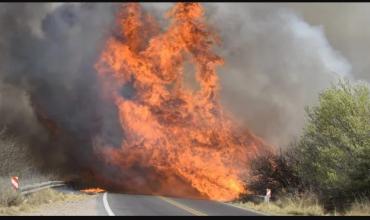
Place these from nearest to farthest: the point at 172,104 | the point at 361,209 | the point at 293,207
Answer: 1. the point at 361,209
2. the point at 293,207
3. the point at 172,104

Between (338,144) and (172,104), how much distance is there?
1837 cm

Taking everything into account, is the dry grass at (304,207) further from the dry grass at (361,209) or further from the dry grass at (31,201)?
the dry grass at (31,201)

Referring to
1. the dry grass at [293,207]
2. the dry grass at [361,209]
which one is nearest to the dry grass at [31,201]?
the dry grass at [293,207]

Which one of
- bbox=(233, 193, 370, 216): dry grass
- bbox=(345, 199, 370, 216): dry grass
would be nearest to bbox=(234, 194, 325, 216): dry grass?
bbox=(233, 193, 370, 216): dry grass

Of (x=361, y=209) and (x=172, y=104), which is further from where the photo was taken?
(x=172, y=104)

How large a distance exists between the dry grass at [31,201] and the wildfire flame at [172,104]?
14211mm

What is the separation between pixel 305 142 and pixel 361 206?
24.2 feet

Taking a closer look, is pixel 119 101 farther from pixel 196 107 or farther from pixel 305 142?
pixel 305 142

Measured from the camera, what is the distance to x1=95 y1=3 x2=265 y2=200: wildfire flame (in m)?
41.4

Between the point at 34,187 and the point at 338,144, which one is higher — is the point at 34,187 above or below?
below

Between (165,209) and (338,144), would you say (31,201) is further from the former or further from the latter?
(338,144)

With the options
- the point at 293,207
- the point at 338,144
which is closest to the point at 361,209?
the point at 293,207

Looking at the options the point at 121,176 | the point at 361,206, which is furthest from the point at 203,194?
the point at 361,206

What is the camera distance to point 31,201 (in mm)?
22922
